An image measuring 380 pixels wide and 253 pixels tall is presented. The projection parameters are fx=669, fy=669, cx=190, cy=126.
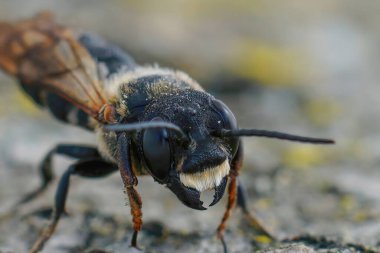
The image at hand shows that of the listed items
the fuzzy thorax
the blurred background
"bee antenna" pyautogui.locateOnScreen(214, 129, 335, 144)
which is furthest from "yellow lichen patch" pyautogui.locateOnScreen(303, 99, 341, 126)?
the fuzzy thorax

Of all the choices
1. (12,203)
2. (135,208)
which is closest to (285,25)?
(12,203)

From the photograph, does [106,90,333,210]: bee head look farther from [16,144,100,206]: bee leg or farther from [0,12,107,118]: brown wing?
[16,144,100,206]: bee leg

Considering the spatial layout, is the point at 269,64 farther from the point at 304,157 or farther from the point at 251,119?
the point at 304,157

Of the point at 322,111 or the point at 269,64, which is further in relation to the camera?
the point at 269,64

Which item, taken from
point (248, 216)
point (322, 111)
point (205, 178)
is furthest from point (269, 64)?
point (205, 178)

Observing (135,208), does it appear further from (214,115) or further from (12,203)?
(12,203)

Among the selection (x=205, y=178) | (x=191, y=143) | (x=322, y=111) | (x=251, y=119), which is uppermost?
(x=191, y=143)
